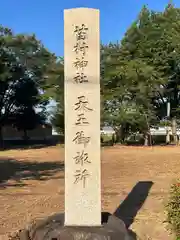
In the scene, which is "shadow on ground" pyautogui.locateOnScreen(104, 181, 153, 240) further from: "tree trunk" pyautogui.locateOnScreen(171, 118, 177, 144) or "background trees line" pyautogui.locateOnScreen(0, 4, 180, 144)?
"tree trunk" pyautogui.locateOnScreen(171, 118, 177, 144)

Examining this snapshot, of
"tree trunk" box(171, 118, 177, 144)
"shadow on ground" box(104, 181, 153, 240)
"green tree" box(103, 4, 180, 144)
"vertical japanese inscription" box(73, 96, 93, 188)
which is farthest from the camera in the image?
"tree trunk" box(171, 118, 177, 144)

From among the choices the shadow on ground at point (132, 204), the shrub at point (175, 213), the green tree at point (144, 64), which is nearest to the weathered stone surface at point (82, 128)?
the shadow on ground at point (132, 204)

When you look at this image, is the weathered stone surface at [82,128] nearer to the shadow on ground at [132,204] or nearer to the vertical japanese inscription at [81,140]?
the vertical japanese inscription at [81,140]

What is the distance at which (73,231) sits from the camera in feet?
13.4

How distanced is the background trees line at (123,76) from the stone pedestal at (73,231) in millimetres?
19892

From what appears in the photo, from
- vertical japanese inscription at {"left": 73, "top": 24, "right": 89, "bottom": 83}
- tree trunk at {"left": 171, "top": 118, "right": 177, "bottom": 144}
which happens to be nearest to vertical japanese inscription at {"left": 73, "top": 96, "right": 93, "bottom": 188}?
vertical japanese inscription at {"left": 73, "top": 24, "right": 89, "bottom": 83}

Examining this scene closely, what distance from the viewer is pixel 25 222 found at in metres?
5.75

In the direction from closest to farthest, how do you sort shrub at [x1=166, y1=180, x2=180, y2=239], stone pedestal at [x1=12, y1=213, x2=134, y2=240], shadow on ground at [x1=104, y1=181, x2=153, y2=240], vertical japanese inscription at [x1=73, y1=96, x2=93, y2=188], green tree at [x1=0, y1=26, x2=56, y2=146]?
1. stone pedestal at [x1=12, y1=213, x2=134, y2=240]
2. vertical japanese inscription at [x1=73, y1=96, x2=93, y2=188]
3. shrub at [x1=166, y1=180, x2=180, y2=239]
4. shadow on ground at [x1=104, y1=181, x2=153, y2=240]
5. green tree at [x1=0, y1=26, x2=56, y2=146]

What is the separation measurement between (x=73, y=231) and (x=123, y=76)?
851 inches

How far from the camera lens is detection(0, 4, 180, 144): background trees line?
82.4 ft

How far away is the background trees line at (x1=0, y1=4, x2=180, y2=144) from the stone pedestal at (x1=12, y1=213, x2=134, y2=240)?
783 inches

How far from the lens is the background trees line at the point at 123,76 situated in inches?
989

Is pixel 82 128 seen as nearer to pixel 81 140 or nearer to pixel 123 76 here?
pixel 81 140

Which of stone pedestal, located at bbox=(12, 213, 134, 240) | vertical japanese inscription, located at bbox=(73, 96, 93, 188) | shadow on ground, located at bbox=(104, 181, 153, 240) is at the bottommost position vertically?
shadow on ground, located at bbox=(104, 181, 153, 240)
